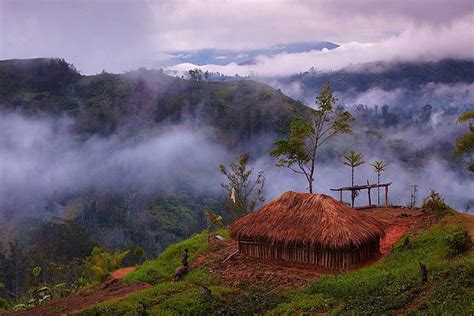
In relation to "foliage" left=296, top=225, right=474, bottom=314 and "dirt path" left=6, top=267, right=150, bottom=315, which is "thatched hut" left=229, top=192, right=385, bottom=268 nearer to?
"foliage" left=296, top=225, right=474, bottom=314

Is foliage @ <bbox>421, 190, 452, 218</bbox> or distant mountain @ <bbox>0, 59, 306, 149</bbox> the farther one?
distant mountain @ <bbox>0, 59, 306, 149</bbox>

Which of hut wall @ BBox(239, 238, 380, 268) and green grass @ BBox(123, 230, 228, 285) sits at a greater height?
hut wall @ BBox(239, 238, 380, 268)

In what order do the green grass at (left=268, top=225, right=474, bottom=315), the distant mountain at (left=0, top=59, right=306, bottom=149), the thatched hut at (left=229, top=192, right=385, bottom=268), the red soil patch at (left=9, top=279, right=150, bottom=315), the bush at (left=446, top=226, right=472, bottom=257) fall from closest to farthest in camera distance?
the green grass at (left=268, top=225, right=474, bottom=315) < the bush at (left=446, top=226, right=472, bottom=257) < the red soil patch at (left=9, top=279, right=150, bottom=315) < the thatched hut at (left=229, top=192, right=385, bottom=268) < the distant mountain at (left=0, top=59, right=306, bottom=149)

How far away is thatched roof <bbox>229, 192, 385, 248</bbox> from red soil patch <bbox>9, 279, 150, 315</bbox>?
4.65 meters

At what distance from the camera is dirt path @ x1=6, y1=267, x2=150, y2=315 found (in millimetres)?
17062

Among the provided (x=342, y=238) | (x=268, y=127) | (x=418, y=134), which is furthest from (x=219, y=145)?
(x=342, y=238)

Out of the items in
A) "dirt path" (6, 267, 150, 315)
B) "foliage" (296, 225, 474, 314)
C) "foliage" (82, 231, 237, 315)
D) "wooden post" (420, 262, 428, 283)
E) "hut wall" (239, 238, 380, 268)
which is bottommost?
"dirt path" (6, 267, 150, 315)

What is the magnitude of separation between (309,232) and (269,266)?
6.88 feet

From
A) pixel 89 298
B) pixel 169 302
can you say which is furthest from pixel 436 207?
pixel 89 298

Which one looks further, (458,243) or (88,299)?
(88,299)

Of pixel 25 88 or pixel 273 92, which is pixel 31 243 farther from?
pixel 273 92

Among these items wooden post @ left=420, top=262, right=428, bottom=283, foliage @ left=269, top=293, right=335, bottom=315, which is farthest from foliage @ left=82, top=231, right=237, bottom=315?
wooden post @ left=420, top=262, right=428, bottom=283

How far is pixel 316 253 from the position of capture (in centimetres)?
1773

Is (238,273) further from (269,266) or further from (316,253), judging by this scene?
(316,253)
